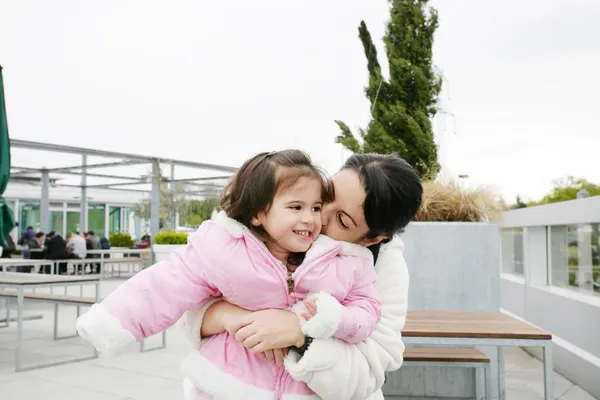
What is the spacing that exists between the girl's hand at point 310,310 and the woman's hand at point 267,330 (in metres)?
0.03

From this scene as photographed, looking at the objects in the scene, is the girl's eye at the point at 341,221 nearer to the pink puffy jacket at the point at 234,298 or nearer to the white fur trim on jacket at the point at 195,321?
the pink puffy jacket at the point at 234,298

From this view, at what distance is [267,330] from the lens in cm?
115

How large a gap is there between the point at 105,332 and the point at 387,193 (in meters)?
0.68

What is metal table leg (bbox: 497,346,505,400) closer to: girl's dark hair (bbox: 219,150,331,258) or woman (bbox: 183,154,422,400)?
woman (bbox: 183,154,422,400)

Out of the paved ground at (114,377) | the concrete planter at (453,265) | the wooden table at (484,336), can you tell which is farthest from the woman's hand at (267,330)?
the paved ground at (114,377)

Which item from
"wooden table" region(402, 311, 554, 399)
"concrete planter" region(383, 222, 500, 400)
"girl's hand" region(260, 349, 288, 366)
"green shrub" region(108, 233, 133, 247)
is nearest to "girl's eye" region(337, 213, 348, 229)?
"girl's hand" region(260, 349, 288, 366)

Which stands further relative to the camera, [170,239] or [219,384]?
[170,239]

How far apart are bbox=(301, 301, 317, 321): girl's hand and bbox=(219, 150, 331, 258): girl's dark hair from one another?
0.18m

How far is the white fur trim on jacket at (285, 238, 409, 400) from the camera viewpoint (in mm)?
1158

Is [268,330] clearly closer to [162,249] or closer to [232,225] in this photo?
[232,225]

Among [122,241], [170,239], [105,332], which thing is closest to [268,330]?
[105,332]

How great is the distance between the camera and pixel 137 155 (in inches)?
539

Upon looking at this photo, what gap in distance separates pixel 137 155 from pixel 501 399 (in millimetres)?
11912

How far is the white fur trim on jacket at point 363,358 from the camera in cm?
116
